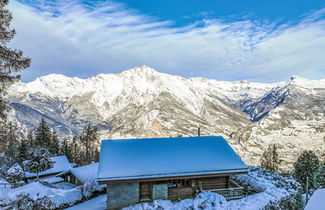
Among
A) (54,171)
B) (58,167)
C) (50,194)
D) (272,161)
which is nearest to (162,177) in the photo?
(50,194)

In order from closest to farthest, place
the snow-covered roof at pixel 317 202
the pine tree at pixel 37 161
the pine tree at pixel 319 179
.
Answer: the snow-covered roof at pixel 317 202, the pine tree at pixel 37 161, the pine tree at pixel 319 179

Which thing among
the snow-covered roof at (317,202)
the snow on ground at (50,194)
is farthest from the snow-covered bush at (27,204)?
the snow-covered roof at (317,202)

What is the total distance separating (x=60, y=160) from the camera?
40.6 meters

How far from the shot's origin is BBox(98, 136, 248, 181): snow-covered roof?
1817cm

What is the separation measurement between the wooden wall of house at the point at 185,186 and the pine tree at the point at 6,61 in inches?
478

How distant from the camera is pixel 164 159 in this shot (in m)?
19.8

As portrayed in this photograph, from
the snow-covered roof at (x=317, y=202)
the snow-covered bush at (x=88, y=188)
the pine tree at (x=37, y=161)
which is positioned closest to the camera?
the snow-covered roof at (x=317, y=202)

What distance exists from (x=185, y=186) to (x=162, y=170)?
3091mm

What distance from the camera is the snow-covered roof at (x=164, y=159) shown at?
18.2m

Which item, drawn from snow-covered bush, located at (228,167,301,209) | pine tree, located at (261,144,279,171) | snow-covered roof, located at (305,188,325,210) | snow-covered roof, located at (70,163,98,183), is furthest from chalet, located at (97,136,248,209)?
pine tree, located at (261,144,279,171)

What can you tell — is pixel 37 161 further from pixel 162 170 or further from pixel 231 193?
pixel 231 193

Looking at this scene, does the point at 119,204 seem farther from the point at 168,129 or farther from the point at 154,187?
the point at 168,129

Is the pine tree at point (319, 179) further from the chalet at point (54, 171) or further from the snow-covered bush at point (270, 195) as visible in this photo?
the chalet at point (54, 171)

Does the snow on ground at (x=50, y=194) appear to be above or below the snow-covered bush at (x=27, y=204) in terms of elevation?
below
